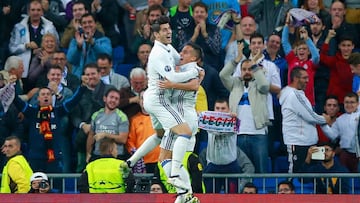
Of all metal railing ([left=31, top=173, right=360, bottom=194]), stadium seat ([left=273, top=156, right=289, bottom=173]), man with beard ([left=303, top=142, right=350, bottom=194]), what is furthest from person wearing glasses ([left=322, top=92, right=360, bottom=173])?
metal railing ([left=31, top=173, right=360, bottom=194])

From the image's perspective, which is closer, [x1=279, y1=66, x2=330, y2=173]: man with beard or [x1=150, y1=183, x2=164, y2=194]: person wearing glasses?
[x1=150, y1=183, x2=164, y2=194]: person wearing glasses

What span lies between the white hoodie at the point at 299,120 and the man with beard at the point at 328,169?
13.1 inches

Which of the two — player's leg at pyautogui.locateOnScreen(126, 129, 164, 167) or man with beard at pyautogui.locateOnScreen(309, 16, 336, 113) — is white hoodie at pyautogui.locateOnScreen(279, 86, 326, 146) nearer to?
man with beard at pyautogui.locateOnScreen(309, 16, 336, 113)

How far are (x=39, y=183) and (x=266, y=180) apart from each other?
10.2 ft

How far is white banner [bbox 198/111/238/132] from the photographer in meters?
21.2

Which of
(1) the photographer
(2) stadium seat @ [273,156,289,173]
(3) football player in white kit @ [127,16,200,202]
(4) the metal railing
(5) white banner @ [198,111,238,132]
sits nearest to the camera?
(3) football player in white kit @ [127,16,200,202]

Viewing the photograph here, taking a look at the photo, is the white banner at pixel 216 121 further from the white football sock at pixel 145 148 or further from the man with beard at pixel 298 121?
the white football sock at pixel 145 148

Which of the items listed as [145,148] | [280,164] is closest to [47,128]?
[145,148]

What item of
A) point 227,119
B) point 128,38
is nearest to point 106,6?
point 128,38

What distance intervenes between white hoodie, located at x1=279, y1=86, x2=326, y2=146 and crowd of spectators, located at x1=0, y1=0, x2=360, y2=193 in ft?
0.05

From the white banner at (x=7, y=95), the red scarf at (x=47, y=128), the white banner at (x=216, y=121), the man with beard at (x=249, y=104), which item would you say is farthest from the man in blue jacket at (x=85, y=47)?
the white banner at (x=216, y=121)

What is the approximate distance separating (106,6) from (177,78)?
20.0ft

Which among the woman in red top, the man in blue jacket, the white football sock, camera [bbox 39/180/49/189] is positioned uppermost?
the man in blue jacket

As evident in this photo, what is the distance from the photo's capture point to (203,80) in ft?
75.2
